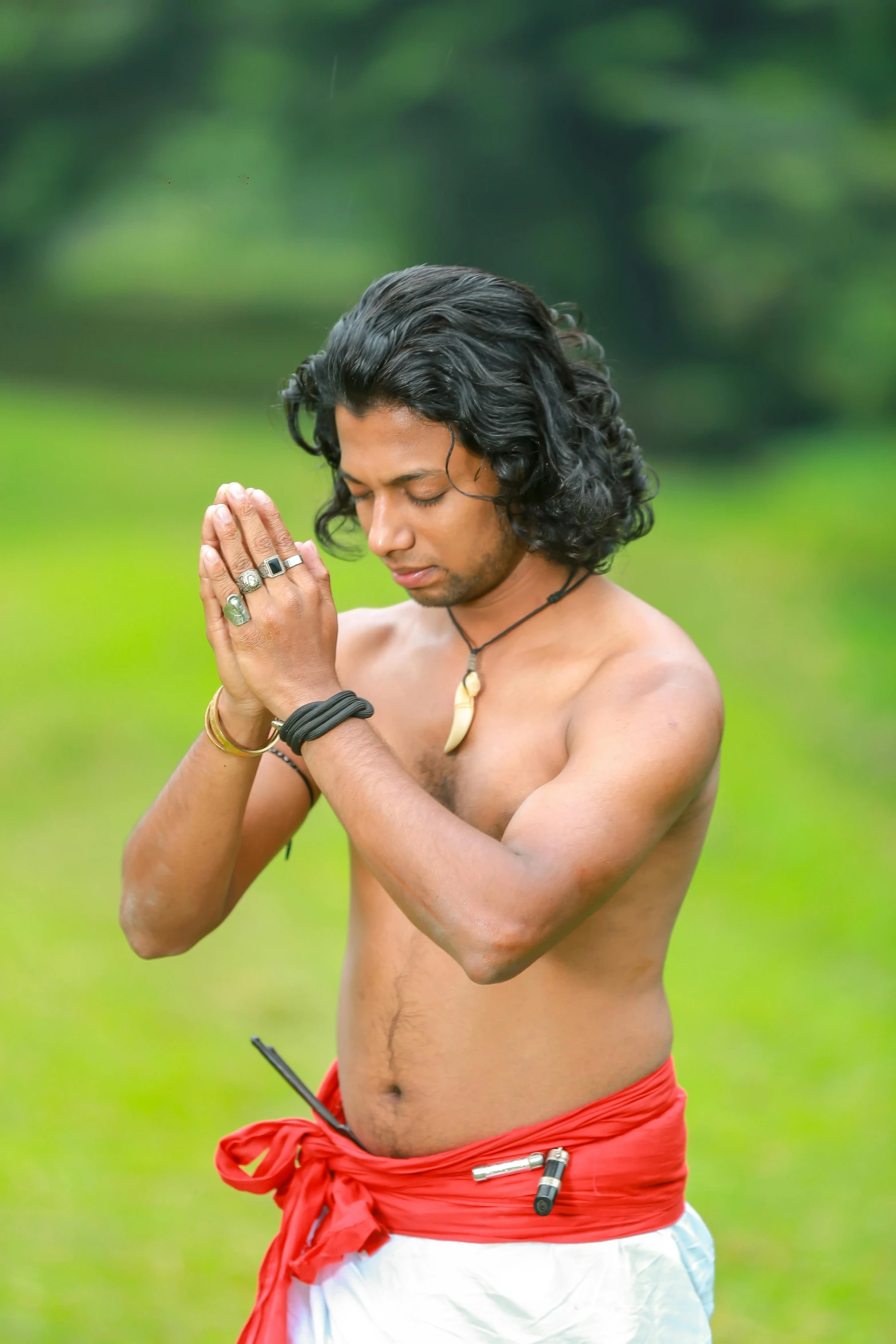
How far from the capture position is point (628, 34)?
12078 millimetres

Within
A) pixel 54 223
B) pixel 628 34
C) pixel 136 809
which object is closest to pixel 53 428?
pixel 54 223

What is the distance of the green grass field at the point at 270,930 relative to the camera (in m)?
3.91

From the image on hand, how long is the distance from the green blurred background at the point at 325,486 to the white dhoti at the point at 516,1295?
1.83m

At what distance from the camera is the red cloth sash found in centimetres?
192

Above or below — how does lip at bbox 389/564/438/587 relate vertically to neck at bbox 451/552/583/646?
above

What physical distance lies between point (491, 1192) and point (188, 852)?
0.63 metres

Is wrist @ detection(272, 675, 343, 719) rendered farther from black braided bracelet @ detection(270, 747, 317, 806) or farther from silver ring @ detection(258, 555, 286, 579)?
black braided bracelet @ detection(270, 747, 317, 806)

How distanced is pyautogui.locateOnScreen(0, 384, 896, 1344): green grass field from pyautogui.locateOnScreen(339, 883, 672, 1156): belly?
1602 mm

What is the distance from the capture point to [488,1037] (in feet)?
6.47

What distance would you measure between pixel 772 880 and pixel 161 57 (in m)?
9.79

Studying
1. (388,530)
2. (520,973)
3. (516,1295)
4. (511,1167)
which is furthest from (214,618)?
(516,1295)

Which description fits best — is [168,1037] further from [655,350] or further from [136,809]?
[655,350]

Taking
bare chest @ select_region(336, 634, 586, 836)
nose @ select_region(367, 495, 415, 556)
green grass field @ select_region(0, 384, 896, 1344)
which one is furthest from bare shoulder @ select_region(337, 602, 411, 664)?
green grass field @ select_region(0, 384, 896, 1344)

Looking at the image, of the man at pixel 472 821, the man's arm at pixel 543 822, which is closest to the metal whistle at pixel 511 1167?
the man at pixel 472 821
